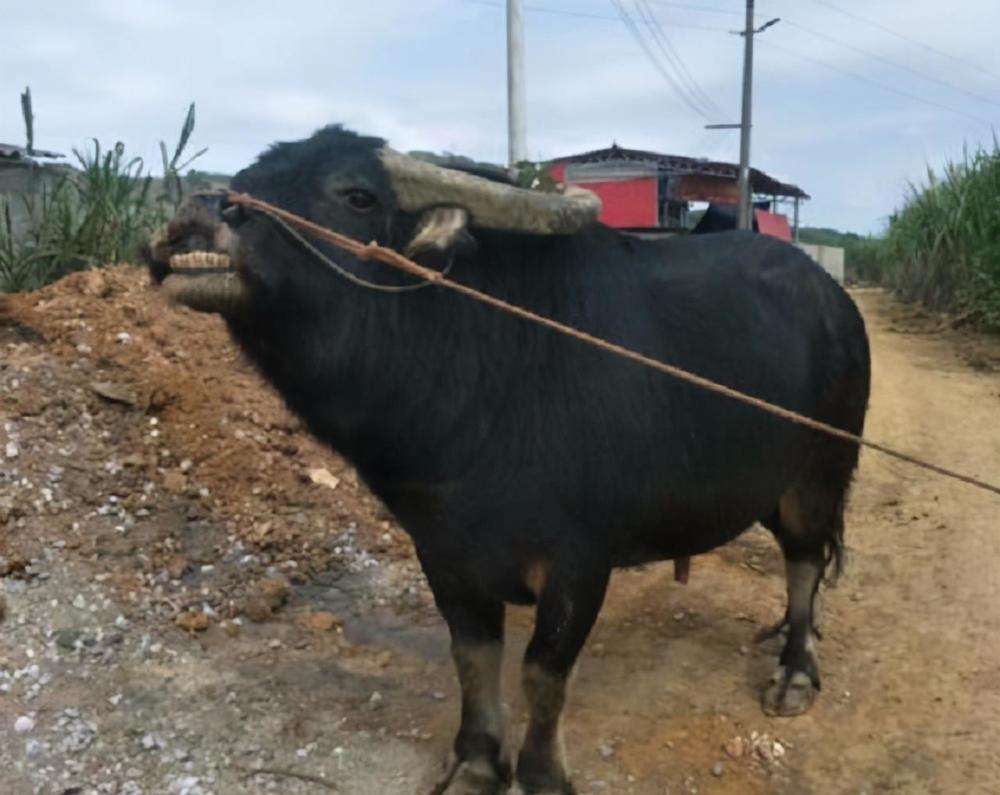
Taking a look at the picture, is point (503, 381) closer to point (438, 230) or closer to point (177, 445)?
point (438, 230)

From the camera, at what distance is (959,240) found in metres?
14.5

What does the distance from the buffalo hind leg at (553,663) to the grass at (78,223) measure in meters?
5.13

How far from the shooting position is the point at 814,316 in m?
3.88

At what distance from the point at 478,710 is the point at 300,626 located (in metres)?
1.36

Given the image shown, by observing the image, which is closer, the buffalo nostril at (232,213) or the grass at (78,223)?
the buffalo nostril at (232,213)

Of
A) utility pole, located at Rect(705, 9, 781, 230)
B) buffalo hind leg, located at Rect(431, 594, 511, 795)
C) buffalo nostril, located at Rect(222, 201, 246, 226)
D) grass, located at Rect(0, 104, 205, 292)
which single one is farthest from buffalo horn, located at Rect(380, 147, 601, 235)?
utility pole, located at Rect(705, 9, 781, 230)

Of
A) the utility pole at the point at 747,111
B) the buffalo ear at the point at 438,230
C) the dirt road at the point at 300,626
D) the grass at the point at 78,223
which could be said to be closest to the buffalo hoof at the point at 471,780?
the dirt road at the point at 300,626

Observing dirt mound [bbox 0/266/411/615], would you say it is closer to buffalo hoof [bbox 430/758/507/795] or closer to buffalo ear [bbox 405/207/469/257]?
buffalo hoof [bbox 430/758/507/795]

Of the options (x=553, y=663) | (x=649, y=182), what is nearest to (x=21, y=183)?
(x=553, y=663)

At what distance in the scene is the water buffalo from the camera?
2721mm

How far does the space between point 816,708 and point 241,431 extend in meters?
3.22

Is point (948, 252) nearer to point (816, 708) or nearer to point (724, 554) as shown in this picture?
point (724, 554)

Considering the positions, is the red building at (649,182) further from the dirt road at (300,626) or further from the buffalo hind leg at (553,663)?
the buffalo hind leg at (553,663)

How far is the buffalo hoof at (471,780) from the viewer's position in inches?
130
